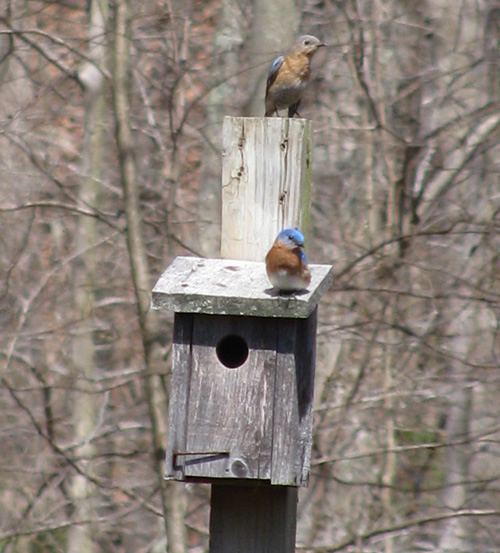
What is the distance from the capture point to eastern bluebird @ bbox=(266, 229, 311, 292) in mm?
2459

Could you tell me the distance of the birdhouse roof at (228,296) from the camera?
2486mm

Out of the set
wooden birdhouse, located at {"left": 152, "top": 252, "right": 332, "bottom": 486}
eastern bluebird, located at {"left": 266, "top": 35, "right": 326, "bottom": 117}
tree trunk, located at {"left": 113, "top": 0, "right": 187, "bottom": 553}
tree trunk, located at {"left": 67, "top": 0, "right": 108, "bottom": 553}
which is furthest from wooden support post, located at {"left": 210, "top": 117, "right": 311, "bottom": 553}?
tree trunk, located at {"left": 67, "top": 0, "right": 108, "bottom": 553}

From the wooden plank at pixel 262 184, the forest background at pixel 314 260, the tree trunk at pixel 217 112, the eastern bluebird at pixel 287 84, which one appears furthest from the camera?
the tree trunk at pixel 217 112

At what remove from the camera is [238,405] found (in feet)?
8.46

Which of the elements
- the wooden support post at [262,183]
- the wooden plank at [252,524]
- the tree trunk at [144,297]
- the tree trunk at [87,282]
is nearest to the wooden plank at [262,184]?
the wooden support post at [262,183]

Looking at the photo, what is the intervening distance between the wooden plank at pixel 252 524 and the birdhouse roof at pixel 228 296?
0.49 meters

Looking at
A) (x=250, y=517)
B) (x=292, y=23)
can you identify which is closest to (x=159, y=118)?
(x=292, y=23)

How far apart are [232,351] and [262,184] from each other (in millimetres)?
482

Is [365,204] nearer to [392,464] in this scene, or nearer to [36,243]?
[392,464]

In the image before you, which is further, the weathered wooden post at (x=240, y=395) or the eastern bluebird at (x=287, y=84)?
the eastern bluebird at (x=287, y=84)

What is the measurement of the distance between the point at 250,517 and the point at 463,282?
3.56 m

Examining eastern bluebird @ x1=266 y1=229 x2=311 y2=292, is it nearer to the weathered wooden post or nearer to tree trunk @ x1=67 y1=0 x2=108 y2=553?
the weathered wooden post

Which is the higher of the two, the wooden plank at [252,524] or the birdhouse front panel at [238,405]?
the birdhouse front panel at [238,405]

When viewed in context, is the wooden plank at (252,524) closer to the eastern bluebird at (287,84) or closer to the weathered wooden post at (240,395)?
the weathered wooden post at (240,395)
